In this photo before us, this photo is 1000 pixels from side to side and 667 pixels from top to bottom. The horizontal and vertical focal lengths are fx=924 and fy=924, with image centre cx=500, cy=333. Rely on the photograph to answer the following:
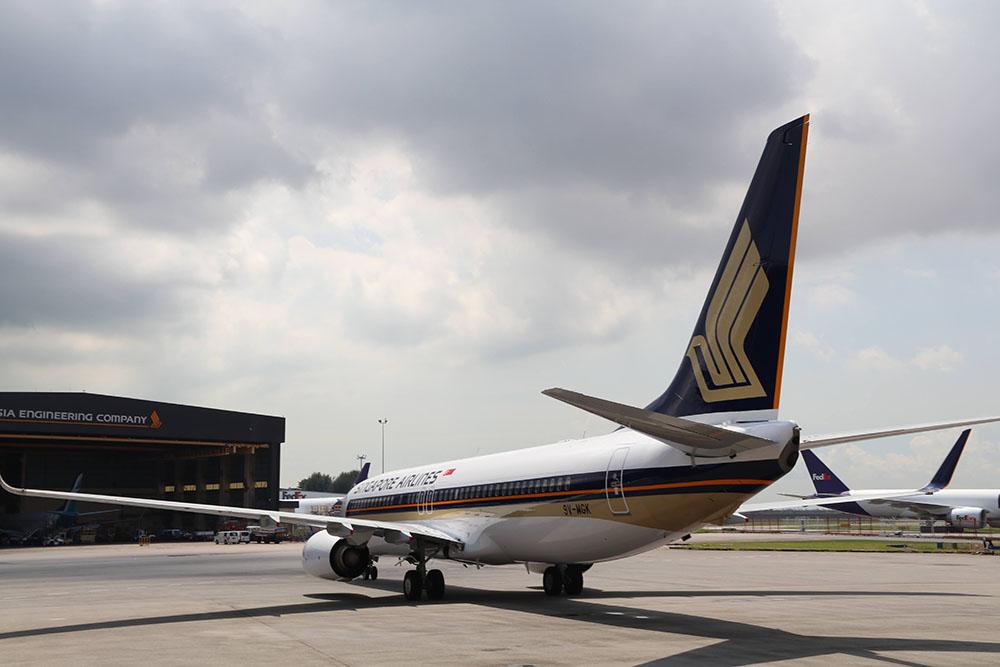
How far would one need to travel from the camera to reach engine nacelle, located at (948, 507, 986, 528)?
68.1 metres

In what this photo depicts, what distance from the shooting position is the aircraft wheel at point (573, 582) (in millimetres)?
23672

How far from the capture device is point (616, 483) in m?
18.2

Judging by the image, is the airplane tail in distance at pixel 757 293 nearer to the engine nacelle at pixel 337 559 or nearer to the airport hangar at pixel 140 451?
the engine nacelle at pixel 337 559

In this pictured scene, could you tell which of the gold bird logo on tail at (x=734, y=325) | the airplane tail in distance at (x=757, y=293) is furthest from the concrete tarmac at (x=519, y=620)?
the gold bird logo on tail at (x=734, y=325)

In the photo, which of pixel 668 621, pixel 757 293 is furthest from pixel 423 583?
pixel 757 293

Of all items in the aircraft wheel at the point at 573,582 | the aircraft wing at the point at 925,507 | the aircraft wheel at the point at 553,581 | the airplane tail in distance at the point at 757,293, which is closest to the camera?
the airplane tail in distance at the point at 757,293

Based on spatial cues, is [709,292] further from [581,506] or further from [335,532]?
[335,532]

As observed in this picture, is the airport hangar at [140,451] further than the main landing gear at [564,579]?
Yes

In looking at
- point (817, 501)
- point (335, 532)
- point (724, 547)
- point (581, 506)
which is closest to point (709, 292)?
point (581, 506)

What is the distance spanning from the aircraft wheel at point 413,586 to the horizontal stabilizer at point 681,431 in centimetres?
928

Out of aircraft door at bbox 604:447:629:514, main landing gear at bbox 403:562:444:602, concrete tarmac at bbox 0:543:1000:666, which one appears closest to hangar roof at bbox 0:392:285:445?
concrete tarmac at bbox 0:543:1000:666

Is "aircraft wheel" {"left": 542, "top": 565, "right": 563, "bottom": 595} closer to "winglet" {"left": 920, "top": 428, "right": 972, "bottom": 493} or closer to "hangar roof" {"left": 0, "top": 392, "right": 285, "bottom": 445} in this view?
"winglet" {"left": 920, "top": 428, "right": 972, "bottom": 493}

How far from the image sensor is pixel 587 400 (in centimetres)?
1247

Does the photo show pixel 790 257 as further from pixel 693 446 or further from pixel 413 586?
pixel 413 586
